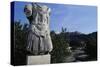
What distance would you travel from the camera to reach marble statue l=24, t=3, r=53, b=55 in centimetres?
228

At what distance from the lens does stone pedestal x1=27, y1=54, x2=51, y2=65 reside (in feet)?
7.47

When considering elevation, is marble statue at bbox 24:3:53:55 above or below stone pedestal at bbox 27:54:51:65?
above

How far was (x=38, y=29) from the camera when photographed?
7.57ft

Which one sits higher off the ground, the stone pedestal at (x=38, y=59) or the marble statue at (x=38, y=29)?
the marble statue at (x=38, y=29)

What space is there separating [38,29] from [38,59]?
30 centimetres

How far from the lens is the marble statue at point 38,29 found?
2.28m

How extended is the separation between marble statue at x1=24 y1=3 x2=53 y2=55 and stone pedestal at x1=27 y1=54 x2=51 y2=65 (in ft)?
0.13

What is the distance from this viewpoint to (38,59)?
2.31 m

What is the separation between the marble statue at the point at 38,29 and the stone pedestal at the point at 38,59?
1.6 inches

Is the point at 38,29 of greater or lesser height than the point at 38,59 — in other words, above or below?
above
